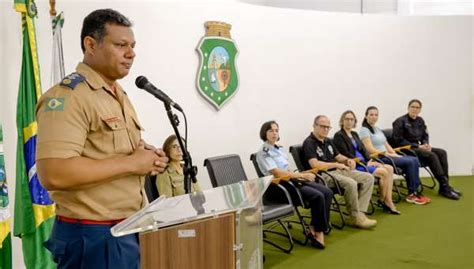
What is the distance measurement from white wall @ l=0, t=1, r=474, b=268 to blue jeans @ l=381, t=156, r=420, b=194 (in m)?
1.05

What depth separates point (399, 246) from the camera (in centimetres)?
390

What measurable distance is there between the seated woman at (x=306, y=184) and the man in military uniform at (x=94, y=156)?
9.11ft

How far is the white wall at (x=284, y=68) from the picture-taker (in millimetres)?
3725

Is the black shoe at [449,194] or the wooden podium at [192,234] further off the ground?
the wooden podium at [192,234]

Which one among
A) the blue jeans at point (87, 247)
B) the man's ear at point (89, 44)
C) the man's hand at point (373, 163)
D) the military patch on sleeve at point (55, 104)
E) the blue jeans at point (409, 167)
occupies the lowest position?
the blue jeans at point (409, 167)

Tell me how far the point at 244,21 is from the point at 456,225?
3001 mm

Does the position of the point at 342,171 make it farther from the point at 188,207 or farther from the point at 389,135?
the point at 188,207

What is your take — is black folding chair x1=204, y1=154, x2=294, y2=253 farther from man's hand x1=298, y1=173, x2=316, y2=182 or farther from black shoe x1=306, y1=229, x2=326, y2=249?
man's hand x1=298, y1=173, x2=316, y2=182

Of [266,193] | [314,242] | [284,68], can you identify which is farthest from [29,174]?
[284,68]

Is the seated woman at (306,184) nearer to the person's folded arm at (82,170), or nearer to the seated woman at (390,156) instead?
the seated woman at (390,156)

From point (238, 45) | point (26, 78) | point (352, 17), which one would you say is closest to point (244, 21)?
point (238, 45)

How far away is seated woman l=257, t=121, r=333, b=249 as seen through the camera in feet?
→ 13.0

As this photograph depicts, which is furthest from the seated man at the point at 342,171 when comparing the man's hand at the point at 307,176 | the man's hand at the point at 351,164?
the man's hand at the point at 307,176

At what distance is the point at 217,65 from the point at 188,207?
11.8 ft
